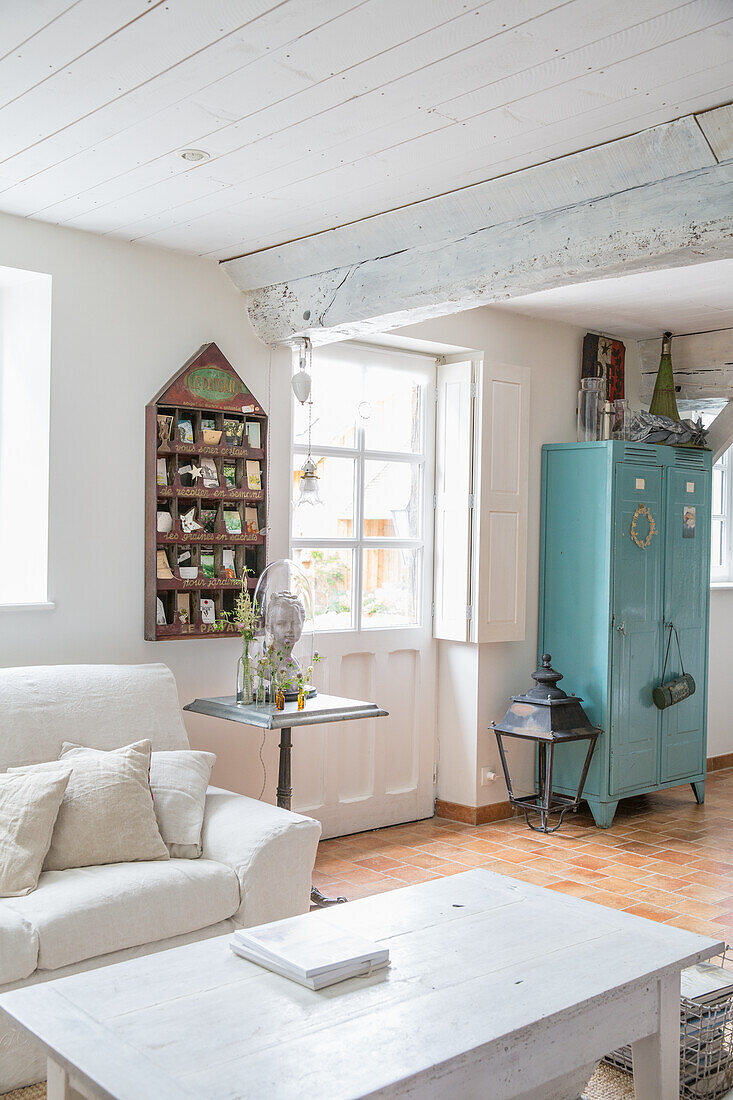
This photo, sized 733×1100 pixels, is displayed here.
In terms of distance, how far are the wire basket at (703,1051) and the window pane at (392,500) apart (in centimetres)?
270

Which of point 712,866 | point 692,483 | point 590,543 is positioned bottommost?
point 712,866

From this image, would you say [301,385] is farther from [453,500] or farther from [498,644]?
[498,644]

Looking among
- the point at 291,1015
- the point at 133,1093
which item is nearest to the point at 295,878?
the point at 291,1015

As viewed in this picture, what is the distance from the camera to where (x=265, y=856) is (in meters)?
2.84

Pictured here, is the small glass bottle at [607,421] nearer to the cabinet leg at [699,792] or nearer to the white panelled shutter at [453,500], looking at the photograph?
the white panelled shutter at [453,500]

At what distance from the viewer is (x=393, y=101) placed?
2412 millimetres

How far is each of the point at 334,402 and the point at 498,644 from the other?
1420 mm

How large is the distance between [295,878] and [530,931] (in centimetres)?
90

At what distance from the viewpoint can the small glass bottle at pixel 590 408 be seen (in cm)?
514

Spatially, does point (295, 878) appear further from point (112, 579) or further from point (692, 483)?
point (692, 483)

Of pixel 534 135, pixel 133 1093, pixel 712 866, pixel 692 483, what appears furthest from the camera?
pixel 692 483

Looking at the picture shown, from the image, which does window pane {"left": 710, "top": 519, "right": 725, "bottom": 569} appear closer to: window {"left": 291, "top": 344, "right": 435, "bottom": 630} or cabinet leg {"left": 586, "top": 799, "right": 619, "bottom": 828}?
cabinet leg {"left": 586, "top": 799, "right": 619, "bottom": 828}

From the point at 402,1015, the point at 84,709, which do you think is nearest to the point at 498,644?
the point at 84,709

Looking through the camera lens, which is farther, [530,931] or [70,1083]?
[530,931]
